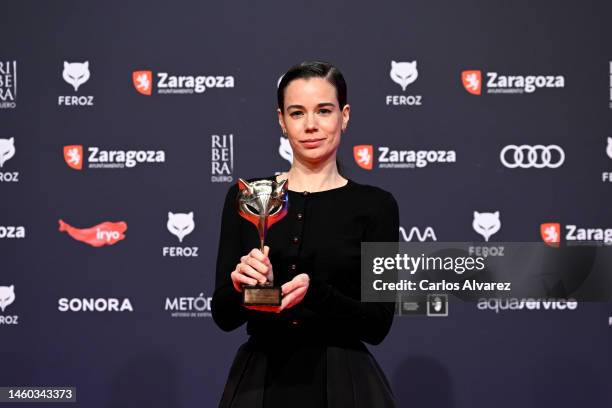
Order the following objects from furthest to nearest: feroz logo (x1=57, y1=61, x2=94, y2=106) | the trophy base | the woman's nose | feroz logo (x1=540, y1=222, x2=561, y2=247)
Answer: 1. feroz logo (x1=57, y1=61, x2=94, y2=106)
2. feroz logo (x1=540, y1=222, x2=561, y2=247)
3. the woman's nose
4. the trophy base

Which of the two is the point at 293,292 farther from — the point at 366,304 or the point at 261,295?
the point at 366,304

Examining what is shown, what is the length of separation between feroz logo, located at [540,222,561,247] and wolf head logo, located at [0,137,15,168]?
98.1 inches

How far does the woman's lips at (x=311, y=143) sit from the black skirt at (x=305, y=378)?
0.39 meters

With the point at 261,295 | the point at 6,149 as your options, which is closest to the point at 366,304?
the point at 261,295

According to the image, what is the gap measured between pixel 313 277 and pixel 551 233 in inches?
82.2

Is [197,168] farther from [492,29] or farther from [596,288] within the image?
[596,288]

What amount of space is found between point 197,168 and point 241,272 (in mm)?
2032

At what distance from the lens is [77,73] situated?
3.15 metres

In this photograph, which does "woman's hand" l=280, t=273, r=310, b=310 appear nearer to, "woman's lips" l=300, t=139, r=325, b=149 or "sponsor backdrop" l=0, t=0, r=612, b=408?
"woman's lips" l=300, t=139, r=325, b=149

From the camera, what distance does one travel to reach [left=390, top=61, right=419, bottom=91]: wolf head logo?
10.2ft

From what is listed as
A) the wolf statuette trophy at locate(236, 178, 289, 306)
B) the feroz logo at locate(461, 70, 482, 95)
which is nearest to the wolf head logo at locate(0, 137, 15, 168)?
the feroz logo at locate(461, 70, 482, 95)

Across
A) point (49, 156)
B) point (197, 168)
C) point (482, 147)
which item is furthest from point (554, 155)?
point (49, 156)

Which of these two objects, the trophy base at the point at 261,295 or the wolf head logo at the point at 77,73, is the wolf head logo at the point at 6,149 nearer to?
the wolf head logo at the point at 77,73

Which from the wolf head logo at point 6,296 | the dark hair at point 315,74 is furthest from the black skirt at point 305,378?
the wolf head logo at point 6,296
